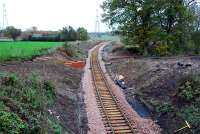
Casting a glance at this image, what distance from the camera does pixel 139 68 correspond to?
1655 inches

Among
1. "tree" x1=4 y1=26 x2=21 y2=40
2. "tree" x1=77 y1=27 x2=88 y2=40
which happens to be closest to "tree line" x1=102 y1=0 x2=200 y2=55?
"tree" x1=4 y1=26 x2=21 y2=40

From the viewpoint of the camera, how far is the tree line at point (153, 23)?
5584 cm

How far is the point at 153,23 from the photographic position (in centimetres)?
5662

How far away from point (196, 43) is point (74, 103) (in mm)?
42686

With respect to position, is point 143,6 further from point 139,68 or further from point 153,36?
point 139,68

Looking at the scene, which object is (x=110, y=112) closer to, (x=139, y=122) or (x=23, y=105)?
(x=139, y=122)

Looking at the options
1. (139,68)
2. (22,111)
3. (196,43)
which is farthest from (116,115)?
(196,43)

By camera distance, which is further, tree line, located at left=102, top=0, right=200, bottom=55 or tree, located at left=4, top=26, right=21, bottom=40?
tree, located at left=4, top=26, right=21, bottom=40

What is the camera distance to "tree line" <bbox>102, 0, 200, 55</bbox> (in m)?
55.8

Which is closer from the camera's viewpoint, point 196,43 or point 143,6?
point 143,6

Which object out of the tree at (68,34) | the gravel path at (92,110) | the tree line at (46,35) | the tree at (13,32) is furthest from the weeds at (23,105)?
the tree at (13,32)

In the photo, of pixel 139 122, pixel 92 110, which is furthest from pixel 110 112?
pixel 139 122

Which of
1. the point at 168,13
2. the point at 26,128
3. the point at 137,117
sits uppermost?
the point at 168,13

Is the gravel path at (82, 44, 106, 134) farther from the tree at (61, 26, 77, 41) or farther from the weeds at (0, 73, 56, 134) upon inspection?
the tree at (61, 26, 77, 41)
